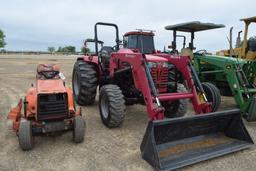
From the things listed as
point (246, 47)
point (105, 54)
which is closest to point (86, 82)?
point (105, 54)

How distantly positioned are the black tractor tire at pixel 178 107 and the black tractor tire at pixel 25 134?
2.91 m

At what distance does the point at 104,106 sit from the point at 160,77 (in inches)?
49.4

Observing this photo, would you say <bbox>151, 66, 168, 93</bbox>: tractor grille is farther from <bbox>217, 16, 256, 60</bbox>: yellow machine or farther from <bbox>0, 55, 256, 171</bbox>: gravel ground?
<bbox>217, 16, 256, 60</bbox>: yellow machine

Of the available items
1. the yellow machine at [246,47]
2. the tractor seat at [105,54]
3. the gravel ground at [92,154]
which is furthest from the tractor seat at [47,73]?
the yellow machine at [246,47]

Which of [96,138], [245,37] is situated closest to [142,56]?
[96,138]

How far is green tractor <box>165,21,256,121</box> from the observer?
582 cm

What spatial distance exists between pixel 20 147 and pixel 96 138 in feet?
4.00

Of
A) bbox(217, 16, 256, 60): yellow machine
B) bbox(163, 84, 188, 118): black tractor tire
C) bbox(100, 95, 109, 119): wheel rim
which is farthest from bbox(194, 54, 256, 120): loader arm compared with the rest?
bbox(100, 95, 109, 119): wheel rim

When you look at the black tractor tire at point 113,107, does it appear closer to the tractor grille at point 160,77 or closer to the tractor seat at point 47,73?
the tractor grille at point 160,77

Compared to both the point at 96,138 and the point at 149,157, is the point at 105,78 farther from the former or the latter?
the point at 149,157

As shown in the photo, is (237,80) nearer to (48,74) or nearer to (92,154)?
(92,154)

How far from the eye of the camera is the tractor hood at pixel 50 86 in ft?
13.7

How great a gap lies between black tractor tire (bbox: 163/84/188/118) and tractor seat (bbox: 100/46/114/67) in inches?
73.3

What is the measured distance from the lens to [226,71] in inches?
251
